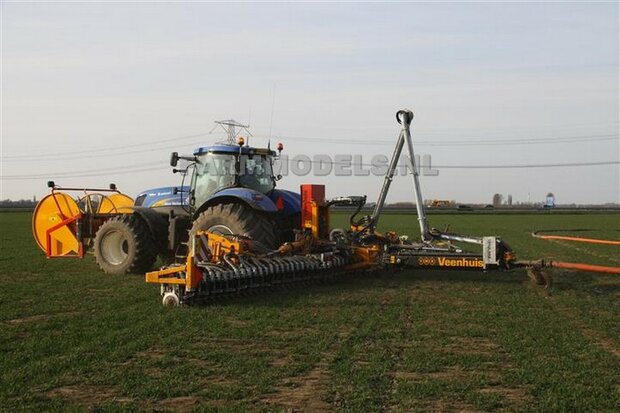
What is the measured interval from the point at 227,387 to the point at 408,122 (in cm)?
764

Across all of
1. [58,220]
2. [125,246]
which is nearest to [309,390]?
[125,246]

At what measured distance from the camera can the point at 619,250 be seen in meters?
19.1

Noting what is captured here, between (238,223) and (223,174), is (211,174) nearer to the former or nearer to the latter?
(223,174)

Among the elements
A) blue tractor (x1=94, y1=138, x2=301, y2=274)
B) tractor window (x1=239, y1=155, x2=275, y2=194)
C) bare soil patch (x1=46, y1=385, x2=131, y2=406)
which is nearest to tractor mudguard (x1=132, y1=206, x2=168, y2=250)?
blue tractor (x1=94, y1=138, x2=301, y2=274)

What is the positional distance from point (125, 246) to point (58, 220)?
2.09 m

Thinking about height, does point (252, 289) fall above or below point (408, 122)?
below

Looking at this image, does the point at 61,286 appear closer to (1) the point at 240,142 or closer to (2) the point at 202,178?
(2) the point at 202,178

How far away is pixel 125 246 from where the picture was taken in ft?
39.0

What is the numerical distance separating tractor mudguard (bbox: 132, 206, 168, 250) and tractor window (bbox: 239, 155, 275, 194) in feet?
5.81

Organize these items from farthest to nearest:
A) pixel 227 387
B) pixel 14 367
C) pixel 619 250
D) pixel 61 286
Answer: pixel 619 250 → pixel 61 286 → pixel 14 367 → pixel 227 387

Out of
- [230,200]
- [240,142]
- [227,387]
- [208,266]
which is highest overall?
[240,142]

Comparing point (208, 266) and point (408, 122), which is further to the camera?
point (408, 122)

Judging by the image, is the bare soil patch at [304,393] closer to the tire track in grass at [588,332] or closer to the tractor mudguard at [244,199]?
the tire track in grass at [588,332]

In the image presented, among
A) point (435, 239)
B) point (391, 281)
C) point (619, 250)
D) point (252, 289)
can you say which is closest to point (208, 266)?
point (252, 289)
